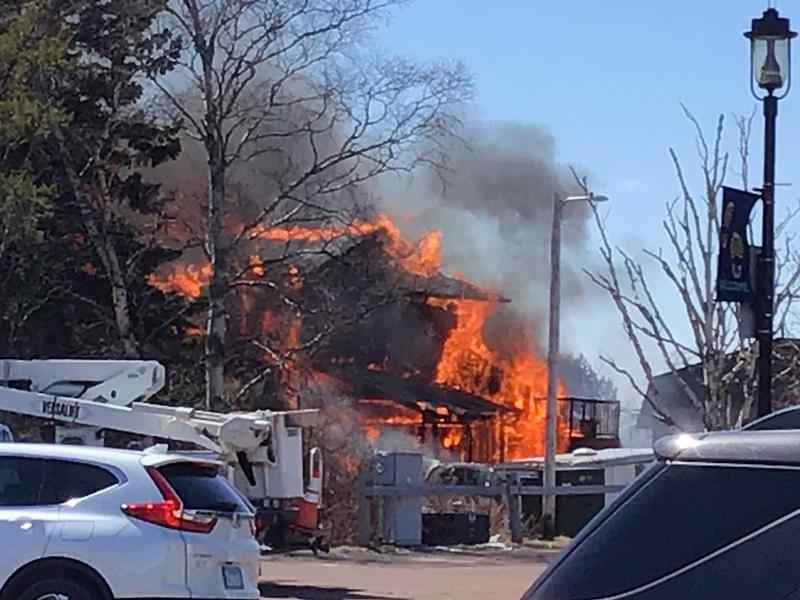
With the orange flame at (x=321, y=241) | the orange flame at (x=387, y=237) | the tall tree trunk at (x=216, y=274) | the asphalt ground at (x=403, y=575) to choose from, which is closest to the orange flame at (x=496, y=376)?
the orange flame at (x=387, y=237)

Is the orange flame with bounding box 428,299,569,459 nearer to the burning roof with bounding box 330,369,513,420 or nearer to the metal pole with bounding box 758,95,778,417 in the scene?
the burning roof with bounding box 330,369,513,420

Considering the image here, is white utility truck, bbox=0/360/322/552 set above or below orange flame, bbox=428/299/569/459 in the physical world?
below

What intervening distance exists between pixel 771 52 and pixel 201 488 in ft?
17.9

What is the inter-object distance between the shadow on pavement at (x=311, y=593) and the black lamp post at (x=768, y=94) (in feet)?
22.2

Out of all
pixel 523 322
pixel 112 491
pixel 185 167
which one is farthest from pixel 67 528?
pixel 523 322

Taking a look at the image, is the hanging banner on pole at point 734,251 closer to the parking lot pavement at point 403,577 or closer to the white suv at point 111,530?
the white suv at point 111,530

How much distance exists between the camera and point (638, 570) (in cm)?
399

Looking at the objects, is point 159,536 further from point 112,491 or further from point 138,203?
point 138,203

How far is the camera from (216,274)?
98.8 ft

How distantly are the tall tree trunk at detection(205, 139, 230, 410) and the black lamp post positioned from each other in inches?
697

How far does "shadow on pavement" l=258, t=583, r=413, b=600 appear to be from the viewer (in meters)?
18.3

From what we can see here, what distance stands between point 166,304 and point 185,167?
5.36 meters

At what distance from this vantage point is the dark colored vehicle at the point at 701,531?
12.4ft

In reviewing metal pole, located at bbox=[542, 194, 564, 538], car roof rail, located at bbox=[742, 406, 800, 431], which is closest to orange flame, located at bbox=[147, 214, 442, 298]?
metal pole, located at bbox=[542, 194, 564, 538]
